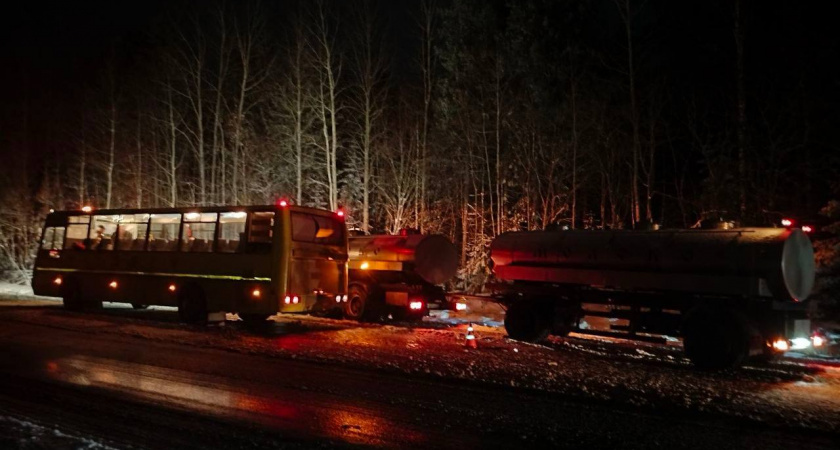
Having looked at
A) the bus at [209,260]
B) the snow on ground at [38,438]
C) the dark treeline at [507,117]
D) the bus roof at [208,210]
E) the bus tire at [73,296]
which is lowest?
the snow on ground at [38,438]

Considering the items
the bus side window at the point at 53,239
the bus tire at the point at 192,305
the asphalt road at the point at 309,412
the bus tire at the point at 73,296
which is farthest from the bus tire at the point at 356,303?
the bus side window at the point at 53,239

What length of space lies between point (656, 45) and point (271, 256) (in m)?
19.8

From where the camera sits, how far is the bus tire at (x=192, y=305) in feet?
56.1

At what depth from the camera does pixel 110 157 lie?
1500 inches

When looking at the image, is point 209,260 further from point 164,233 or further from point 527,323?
point 527,323

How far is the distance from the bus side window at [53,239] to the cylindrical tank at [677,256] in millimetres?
14548

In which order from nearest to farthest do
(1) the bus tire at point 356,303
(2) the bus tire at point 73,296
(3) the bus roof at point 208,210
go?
1. (3) the bus roof at point 208,210
2. (1) the bus tire at point 356,303
3. (2) the bus tire at point 73,296

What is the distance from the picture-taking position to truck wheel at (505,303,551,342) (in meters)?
15.5

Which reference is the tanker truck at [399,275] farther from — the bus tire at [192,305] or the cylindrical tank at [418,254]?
the bus tire at [192,305]

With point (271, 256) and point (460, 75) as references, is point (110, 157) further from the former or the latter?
point (271, 256)

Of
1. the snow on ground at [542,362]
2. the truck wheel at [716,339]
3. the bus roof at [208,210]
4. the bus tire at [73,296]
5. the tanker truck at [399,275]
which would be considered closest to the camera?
the snow on ground at [542,362]

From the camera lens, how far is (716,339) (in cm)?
1214

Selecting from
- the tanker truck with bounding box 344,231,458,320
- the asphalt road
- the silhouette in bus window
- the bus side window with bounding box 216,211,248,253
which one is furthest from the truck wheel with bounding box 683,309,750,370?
the silhouette in bus window

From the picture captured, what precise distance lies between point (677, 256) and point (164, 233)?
1302cm
